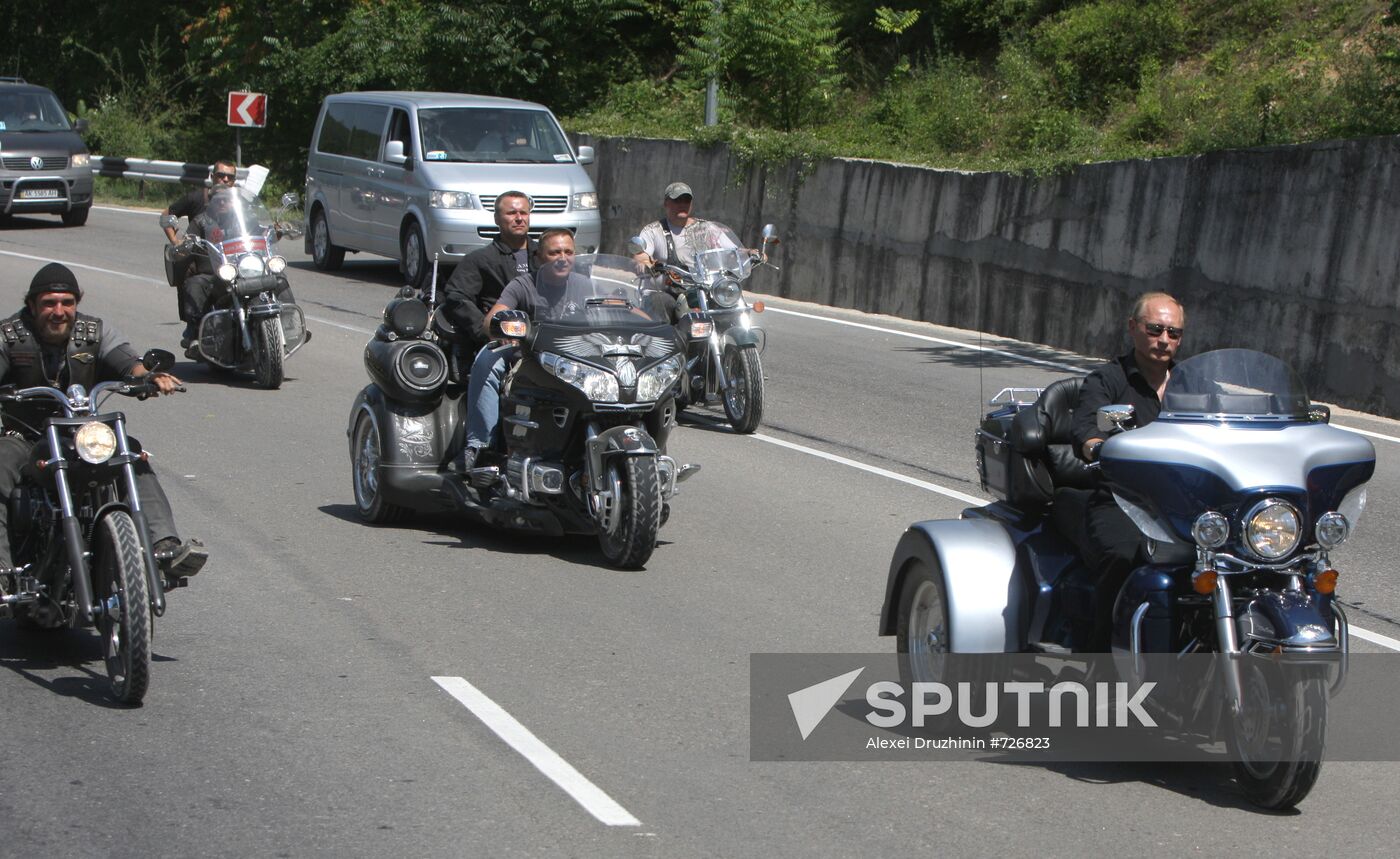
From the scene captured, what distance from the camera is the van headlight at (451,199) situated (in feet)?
68.6

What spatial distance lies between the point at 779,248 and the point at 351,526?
13.8m

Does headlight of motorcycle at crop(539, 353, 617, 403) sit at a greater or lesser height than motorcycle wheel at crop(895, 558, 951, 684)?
greater

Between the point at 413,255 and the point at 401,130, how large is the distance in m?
1.74

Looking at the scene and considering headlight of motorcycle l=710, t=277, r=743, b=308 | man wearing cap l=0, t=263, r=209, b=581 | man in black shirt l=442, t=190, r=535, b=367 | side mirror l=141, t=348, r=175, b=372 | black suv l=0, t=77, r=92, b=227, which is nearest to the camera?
man wearing cap l=0, t=263, r=209, b=581

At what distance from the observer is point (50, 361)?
7062 millimetres

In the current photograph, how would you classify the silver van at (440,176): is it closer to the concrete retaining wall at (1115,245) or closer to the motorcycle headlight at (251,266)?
the concrete retaining wall at (1115,245)

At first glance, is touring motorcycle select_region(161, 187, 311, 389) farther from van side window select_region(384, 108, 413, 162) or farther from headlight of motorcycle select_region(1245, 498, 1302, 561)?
headlight of motorcycle select_region(1245, 498, 1302, 561)

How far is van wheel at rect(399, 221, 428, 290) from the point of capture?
69.4 feet

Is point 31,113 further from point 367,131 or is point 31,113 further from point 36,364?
point 36,364

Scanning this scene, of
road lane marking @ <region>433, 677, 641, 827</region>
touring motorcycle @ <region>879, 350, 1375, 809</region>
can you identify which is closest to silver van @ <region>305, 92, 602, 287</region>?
road lane marking @ <region>433, 677, 641, 827</region>

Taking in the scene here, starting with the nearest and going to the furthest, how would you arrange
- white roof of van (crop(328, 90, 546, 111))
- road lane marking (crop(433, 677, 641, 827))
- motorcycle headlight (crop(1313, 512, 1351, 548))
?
motorcycle headlight (crop(1313, 512, 1351, 548))
road lane marking (crop(433, 677, 641, 827))
white roof of van (crop(328, 90, 546, 111))

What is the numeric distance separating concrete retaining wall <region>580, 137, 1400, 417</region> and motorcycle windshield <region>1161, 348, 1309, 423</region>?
9.76m

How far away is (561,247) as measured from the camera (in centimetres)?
945

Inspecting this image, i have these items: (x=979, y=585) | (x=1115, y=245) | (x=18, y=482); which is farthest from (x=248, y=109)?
(x=979, y=585)
